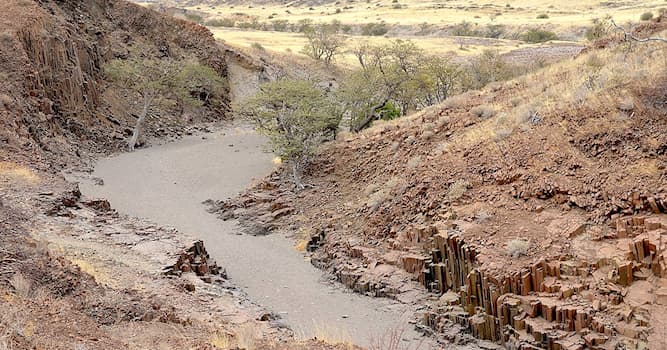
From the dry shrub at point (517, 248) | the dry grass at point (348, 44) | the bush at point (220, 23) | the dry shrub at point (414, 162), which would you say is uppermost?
the bush at point (220, 23)

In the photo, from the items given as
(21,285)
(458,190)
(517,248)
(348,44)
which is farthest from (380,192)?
(348,44)

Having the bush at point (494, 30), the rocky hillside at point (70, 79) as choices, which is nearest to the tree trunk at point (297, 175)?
the rocky hillside at point (70, 79)

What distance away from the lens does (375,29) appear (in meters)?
80.1

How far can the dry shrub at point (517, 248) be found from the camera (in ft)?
49.0

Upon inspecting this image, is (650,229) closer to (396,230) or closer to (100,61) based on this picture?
(396,230)

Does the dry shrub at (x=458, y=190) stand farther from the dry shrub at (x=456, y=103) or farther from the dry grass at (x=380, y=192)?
the dry shrub at (x=456, y=103)

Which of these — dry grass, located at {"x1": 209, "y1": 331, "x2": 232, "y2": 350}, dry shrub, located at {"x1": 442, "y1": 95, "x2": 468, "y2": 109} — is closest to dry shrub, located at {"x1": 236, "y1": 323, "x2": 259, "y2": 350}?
dry grass, located at {"x1": 209, "y1": 331, "x2": 232, "y2": 350}

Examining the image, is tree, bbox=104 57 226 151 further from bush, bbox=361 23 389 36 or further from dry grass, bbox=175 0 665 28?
dry grass, bbox=175 0 665 28

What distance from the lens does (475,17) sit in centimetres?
8281

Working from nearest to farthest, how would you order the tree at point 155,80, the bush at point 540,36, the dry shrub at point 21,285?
the dry shrub at point 21,285 → the tree at point 155,80 → the bush at point 540,36

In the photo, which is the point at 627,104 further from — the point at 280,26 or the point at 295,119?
the point at 280,26

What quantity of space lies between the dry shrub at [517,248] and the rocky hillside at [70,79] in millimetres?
18417

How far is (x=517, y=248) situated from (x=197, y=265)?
8495 mm

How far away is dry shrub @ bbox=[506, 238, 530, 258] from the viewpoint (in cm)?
1495
